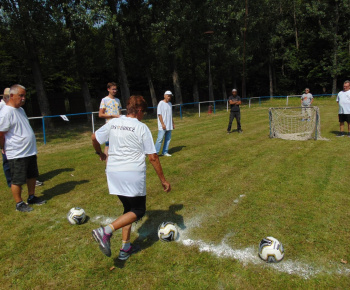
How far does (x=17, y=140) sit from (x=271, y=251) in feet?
13.9

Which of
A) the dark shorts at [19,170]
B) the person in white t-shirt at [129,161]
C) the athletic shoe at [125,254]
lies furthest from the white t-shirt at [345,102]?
the dark shorts at [19,170]

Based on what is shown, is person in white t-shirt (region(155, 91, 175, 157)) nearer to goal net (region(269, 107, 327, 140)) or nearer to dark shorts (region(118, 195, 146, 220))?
goal net (region(269, 107, 327, 140))

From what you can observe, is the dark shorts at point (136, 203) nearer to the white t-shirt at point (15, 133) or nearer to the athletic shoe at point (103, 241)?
the athletic shoe at point (103, 241)

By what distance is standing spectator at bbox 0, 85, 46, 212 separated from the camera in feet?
14.4

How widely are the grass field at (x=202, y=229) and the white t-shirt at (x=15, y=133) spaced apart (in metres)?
1.07

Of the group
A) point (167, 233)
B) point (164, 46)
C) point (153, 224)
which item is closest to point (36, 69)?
point (164, 46)

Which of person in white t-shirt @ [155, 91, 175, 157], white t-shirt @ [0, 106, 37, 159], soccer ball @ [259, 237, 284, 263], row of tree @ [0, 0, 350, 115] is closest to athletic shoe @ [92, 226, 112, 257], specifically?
soccer ball @ [259, 237, 284, 263]

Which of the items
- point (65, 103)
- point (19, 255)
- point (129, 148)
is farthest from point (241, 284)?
point (65, 103)

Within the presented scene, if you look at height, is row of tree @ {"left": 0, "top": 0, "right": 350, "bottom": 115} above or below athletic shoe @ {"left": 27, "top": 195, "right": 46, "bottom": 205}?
above

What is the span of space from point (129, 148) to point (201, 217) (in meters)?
1.90

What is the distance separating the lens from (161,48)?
20.1m

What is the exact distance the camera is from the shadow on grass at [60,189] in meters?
5.52

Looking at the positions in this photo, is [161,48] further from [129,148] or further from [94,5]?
[129,148]

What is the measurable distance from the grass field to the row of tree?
34.3 feet
